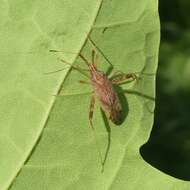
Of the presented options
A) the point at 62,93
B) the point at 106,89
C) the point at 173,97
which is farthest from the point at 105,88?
the point at 173,97

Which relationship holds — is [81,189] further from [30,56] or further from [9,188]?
[30,56]

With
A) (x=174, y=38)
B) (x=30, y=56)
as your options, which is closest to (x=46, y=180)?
(x=30, y=56)

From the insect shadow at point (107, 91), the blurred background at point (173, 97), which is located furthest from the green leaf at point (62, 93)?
the blurred background at point (173, 97)

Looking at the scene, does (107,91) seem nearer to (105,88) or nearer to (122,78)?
(105,88)

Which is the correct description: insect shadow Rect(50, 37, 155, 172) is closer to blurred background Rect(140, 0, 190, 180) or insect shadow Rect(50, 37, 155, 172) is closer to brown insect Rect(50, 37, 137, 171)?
brown insect Rect(50, 37, 137, 171)

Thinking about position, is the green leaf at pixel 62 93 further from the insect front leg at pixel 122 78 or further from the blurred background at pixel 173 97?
the blurred background at pixel 173 97
